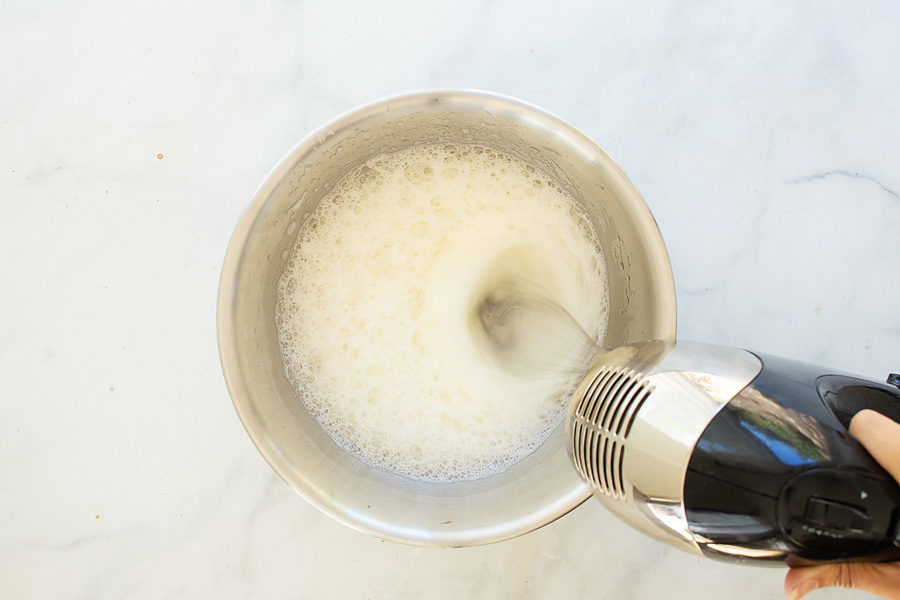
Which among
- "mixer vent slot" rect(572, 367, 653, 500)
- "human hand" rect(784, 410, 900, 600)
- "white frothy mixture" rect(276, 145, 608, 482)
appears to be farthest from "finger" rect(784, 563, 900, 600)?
"white frothy mixture" rect(276, 145, 608, 482)

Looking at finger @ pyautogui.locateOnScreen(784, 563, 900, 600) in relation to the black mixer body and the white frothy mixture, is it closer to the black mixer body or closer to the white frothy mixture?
the black mixer body

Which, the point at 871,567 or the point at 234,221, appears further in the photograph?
the point at 234,221

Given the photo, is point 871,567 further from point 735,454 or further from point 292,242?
point 292,242

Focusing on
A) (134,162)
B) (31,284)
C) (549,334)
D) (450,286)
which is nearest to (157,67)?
(134,162)

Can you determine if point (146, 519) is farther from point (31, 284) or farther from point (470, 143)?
point (470, 143)

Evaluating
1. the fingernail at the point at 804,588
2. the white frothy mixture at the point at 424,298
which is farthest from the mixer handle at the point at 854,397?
the white frothy mixture at the point at 424,298

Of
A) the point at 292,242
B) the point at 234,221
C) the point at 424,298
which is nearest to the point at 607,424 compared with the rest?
the point at 424,298

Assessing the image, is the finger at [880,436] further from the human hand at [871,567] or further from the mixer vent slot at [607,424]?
the mixer vent slot at [607,424]
